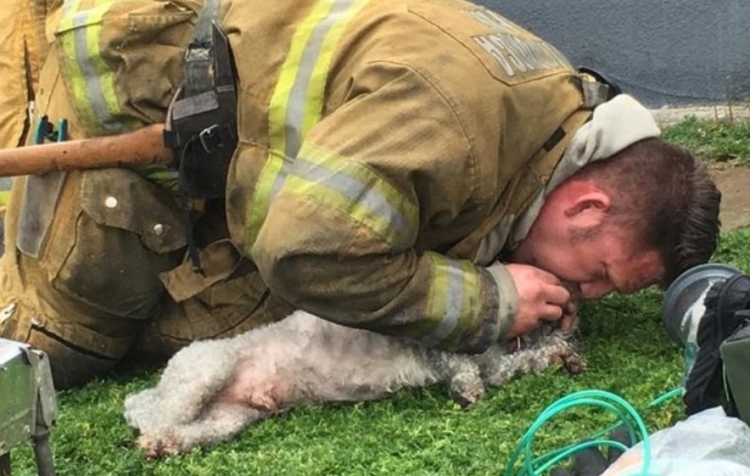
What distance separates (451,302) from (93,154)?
3.43 ft

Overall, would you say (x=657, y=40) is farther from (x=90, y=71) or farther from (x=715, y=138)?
(x=90, y=71)

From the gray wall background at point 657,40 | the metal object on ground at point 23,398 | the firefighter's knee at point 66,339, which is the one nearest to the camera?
the metal object on ground at point 23,398

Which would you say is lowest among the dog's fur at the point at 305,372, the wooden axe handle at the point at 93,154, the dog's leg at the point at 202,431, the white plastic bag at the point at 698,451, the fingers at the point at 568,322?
the dog's leg at the point at 202,431

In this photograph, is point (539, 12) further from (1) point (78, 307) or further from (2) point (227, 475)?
(2) point (227, 475)

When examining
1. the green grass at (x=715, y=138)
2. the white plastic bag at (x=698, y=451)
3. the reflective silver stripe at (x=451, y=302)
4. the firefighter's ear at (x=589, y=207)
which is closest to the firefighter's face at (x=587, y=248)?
the firefighter's ear at (x=589, y=207)

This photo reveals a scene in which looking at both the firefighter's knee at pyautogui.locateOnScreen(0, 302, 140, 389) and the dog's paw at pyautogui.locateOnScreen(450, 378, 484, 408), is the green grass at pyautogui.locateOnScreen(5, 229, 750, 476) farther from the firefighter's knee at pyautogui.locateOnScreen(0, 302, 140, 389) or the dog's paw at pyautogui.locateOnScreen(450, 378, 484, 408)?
the firefighter's knee at pyautogui.locateOnScreen(0, 302, 140, 389)

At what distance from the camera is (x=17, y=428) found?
2246mm

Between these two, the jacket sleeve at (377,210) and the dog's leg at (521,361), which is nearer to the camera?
the jacket sleeve at (377,210)

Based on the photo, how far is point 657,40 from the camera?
571cm

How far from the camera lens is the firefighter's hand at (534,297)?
10.7ft

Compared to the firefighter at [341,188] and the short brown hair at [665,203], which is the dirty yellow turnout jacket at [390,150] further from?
the short brown hair at [665,203]

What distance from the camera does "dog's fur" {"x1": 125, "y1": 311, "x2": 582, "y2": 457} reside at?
3.21 m

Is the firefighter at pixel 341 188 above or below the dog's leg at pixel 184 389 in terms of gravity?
above

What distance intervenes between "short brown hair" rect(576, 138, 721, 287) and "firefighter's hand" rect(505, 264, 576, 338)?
23cm
